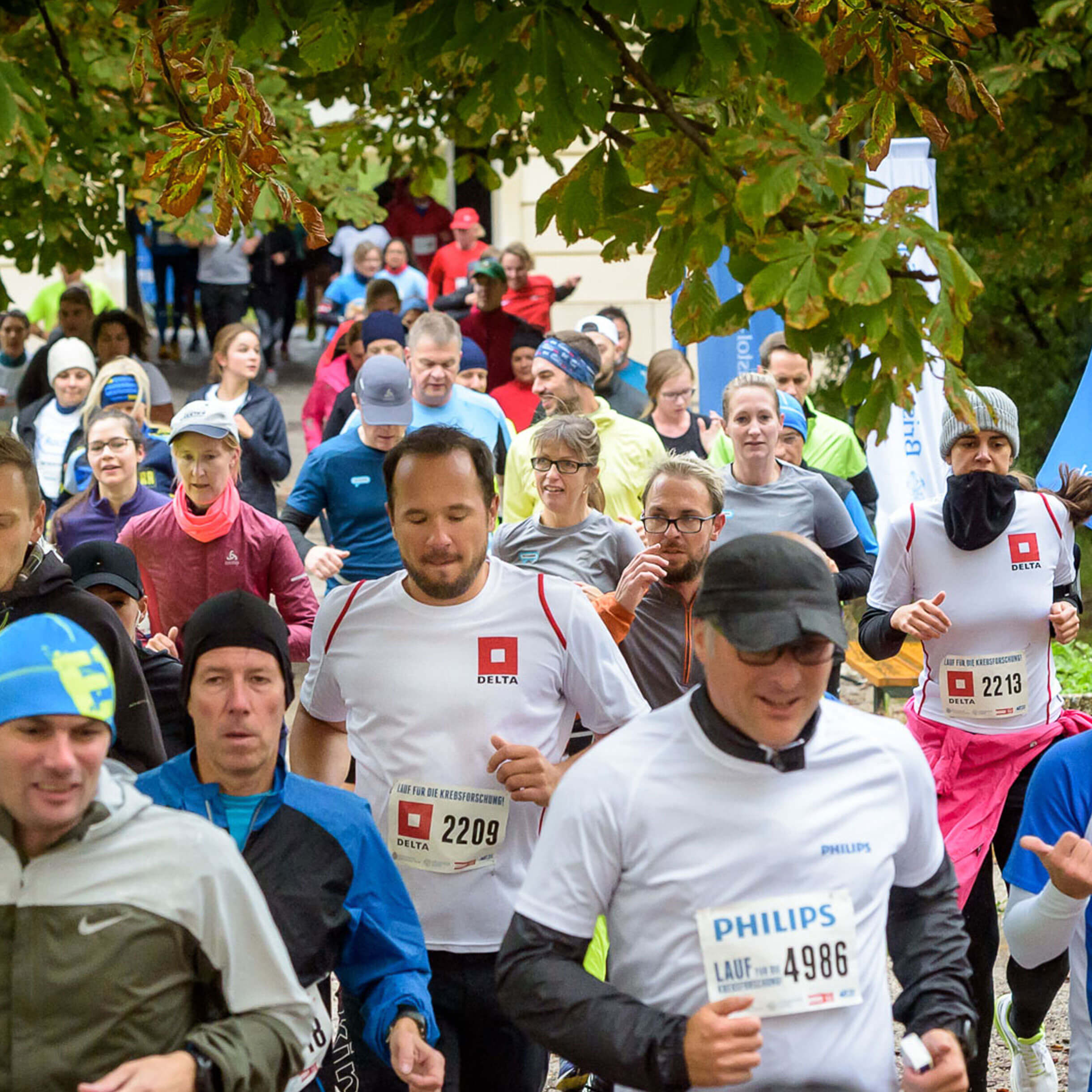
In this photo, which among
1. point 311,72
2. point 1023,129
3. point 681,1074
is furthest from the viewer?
point 1023,129

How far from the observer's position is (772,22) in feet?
12.3

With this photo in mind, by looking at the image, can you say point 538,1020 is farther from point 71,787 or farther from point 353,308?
point 353,308

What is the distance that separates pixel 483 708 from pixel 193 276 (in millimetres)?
16060

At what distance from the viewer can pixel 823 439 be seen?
7926mm

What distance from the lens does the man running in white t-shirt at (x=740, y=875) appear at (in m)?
2.64

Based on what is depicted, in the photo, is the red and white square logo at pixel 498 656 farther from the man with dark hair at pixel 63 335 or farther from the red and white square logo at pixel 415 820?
the man with dark hair at pixel 63 335

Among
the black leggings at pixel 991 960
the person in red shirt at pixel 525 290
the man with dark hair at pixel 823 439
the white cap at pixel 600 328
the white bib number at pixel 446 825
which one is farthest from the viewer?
the person in red shirt at pixel 525 290

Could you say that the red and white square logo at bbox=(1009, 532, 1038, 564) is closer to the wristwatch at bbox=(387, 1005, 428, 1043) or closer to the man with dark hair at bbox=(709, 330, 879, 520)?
the man with dark hair at bbox=(709, 330, 879, 520)

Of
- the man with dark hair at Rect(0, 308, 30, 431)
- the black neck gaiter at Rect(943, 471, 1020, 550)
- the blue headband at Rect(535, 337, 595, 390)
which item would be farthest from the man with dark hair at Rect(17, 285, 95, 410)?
the black neck gaiter at Rect(943, 471, 1020, 550)

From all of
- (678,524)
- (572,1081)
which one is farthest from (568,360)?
(572,1081)

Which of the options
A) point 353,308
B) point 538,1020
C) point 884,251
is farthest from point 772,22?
point 353,308

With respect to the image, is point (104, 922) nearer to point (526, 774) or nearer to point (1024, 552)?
point (526, 774)

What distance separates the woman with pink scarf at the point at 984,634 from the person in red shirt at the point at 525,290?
24.8 feet

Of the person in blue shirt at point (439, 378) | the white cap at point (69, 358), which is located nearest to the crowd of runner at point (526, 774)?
the person in blue shirt at point (439, 378)
